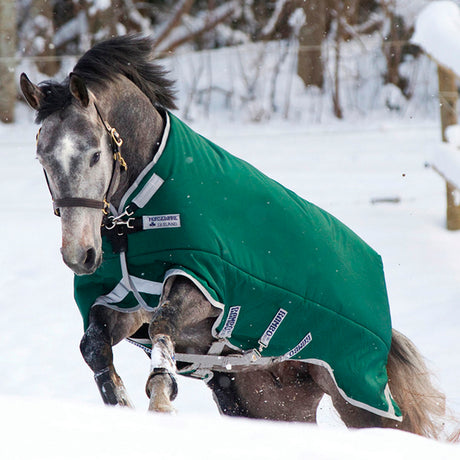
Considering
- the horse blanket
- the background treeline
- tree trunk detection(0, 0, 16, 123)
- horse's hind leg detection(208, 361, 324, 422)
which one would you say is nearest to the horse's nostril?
the horse blanket

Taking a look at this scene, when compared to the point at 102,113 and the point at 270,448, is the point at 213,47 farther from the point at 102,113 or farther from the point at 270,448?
the point at 270,448

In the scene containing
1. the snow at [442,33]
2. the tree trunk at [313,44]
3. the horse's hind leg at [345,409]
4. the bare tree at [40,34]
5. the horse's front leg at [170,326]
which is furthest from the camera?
→ the bare tree at [40,34]

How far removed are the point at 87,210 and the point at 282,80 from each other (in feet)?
30.1

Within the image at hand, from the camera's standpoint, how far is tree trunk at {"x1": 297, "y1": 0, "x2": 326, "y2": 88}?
10945mm

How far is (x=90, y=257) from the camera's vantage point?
7.50 ft

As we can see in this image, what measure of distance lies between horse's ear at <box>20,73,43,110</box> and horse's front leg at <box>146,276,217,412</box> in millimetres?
678

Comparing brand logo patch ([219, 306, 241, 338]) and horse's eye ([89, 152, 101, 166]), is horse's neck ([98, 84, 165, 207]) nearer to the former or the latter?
horse's eye ([89, 152, 101, 166])

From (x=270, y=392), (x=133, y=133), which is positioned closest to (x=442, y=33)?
(x=270, y=392)

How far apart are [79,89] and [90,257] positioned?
498mm

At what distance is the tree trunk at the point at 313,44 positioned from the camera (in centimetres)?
1095

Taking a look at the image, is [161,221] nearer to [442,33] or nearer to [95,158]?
[95,158]

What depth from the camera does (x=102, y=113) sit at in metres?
2.43

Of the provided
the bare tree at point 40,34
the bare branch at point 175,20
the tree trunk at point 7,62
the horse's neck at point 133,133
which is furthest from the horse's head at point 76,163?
the bare branch at point 175,20

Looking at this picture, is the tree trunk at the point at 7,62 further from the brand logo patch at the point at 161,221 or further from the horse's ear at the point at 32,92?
the brand logo patch at the point at 161,221
